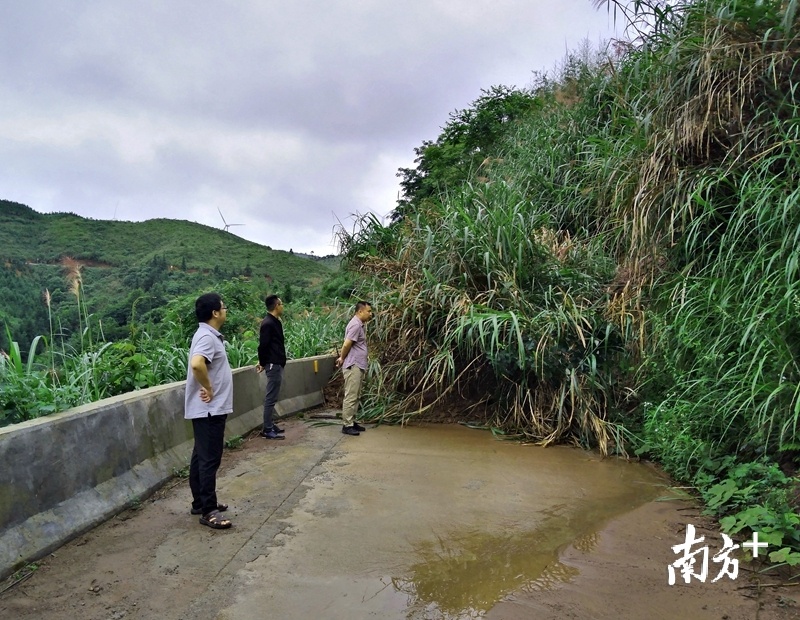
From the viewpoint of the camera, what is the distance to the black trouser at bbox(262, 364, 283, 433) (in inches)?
276

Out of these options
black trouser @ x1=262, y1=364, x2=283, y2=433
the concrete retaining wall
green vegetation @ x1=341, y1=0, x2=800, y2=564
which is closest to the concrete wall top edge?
the concrete retaining wall

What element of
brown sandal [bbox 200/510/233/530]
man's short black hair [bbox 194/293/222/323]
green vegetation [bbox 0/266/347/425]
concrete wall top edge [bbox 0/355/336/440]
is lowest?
brown sandal [bbox 200/510/233/530]

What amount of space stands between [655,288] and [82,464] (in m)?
5.97

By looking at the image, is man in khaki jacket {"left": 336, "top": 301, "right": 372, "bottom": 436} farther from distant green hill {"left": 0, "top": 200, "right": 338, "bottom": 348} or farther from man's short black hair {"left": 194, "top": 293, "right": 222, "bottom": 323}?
distant green hill {"left": 0, "top": 200, "right": 338, "bottom": 348}

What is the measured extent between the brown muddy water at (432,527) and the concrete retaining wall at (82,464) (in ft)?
2.85

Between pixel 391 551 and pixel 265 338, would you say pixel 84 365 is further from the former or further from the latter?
pixel 391 551

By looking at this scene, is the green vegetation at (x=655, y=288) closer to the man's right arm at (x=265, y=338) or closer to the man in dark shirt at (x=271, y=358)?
the man in dark shirt at (x=271, y=358)

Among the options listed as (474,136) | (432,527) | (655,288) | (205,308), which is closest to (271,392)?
(205,308)

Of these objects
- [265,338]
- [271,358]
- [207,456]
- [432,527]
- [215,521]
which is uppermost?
[265,338]

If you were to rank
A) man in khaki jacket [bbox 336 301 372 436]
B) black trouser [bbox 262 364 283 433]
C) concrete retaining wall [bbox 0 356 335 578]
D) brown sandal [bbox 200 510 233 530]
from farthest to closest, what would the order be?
man in khaki jacket [bbox 336 301 372 436] < black trouser [bbox 262 364 283 433] < brown sandal [bbox 200 510 233 530] < concrete retaining wall [bbox 0 356 335 578]

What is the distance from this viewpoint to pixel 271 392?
7066 millimetres

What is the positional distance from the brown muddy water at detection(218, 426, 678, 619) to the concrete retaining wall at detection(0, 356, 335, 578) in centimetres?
87

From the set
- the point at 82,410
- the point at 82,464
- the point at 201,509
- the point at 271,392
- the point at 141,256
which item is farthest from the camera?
the point at 141,256

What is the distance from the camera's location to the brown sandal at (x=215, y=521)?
413 cm
